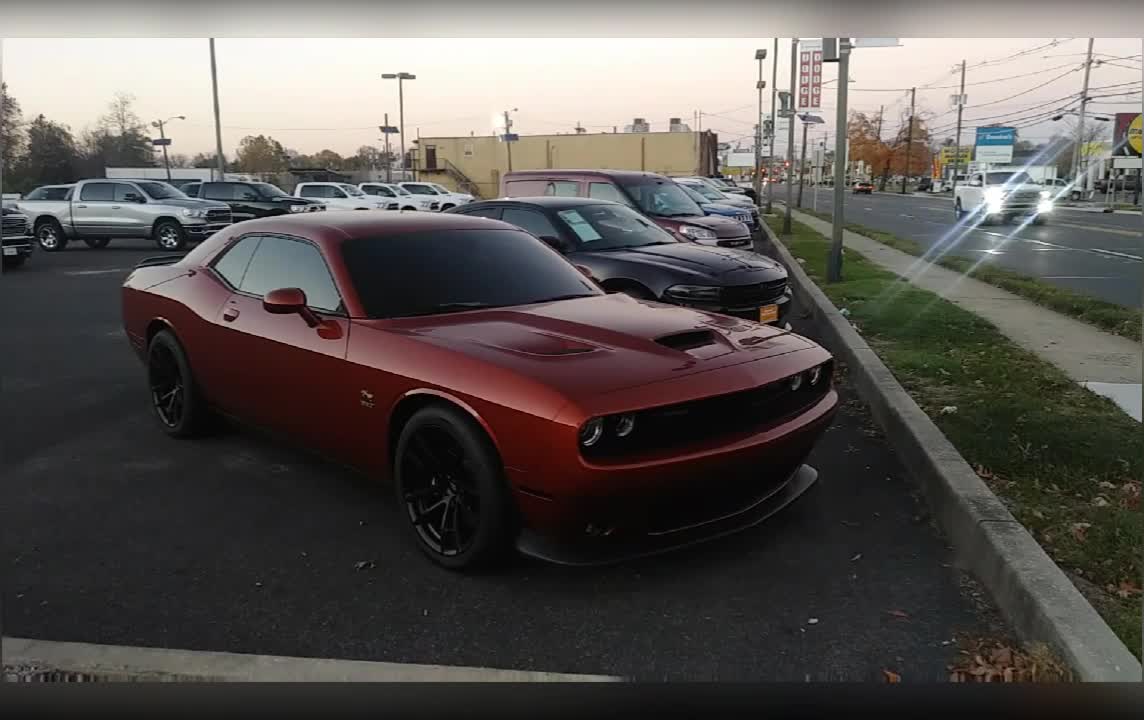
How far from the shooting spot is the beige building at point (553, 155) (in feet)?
81.6

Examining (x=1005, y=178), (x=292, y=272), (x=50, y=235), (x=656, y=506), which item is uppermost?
(x=1005, y=178)

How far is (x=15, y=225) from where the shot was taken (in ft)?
55.9

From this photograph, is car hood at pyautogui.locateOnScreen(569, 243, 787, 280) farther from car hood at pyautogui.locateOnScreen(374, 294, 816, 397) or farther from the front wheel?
the front wheel

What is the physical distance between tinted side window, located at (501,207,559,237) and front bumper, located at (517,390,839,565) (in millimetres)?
4910

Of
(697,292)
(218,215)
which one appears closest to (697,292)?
(697,292)

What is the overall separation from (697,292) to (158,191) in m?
19.8

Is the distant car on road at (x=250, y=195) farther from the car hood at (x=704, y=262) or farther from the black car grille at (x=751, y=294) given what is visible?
the black car grille at (x=751, y=294)

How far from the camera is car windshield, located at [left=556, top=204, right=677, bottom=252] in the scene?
27.2 feet

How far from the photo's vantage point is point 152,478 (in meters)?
5.01

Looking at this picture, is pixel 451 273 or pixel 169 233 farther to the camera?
pixel 169 233

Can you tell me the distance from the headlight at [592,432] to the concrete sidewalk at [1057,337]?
4285mm

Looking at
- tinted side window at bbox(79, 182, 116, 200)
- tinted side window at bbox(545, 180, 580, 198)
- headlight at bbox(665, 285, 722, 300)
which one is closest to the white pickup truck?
tinted side window at bbox(545, 180, 580, 198)

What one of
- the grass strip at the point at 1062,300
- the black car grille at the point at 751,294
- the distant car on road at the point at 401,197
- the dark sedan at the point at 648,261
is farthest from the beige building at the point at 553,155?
the black car grille at the point at 751,294

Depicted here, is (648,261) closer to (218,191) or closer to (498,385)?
(498,385)
